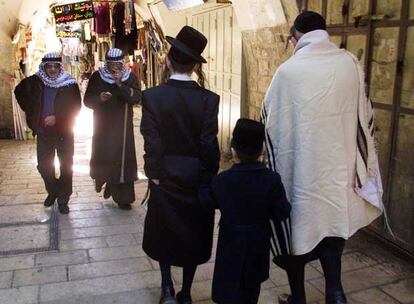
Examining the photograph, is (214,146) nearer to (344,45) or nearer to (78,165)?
(344,45)

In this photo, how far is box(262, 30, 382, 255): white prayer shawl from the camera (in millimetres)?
2521

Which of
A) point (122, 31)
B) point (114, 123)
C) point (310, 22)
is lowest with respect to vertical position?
point (114, 123)

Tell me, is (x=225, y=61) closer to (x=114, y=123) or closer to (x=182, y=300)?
(x=114, y=123)

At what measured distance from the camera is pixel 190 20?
28.6ft

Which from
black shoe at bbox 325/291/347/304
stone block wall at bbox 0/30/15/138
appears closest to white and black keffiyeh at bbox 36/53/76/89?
black shoe at bbox 325/291/347/304

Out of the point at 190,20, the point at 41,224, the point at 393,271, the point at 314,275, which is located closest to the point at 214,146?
the point at 314,275

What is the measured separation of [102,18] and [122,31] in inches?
43.0

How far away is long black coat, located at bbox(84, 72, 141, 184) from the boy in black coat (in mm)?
2324

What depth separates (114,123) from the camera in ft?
15.1

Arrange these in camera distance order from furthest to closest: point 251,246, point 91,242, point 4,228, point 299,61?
point 4,228 < point 91,242 < point 299,61 < point 251,246

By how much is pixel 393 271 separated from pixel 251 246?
Result: 1639 mm

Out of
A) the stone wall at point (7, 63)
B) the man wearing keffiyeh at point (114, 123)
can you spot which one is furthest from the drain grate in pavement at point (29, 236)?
the stone wall at point (7, 63)

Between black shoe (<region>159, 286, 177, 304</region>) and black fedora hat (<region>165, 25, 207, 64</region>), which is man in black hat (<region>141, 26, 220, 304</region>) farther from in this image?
black shoe (<region>159, 286, 177, 304</region>)

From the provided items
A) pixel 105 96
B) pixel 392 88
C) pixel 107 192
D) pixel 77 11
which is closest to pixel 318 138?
pixel 392 88
